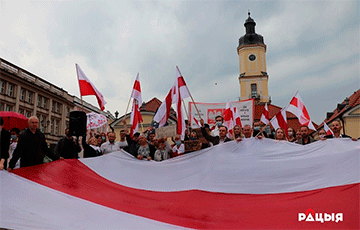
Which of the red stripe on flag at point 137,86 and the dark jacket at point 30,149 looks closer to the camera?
the dark jacket at point 30,149

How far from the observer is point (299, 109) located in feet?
28.7

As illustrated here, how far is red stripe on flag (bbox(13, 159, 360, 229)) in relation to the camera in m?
4.12

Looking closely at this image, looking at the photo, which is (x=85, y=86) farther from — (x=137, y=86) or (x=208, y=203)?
(x=208, y=203)

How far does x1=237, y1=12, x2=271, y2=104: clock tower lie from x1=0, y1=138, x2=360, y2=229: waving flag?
52.0 m

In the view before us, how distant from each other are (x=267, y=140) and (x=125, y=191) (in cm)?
292

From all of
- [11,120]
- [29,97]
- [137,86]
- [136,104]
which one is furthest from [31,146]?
[29,97]

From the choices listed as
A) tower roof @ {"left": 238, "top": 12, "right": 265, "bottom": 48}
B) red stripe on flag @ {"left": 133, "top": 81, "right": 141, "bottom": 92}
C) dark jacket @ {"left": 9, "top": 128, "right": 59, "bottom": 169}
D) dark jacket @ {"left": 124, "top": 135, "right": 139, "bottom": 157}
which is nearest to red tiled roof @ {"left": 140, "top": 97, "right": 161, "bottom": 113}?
tower roof @ {"left": 238, "top": 12, "right": 265, "bottom": 48}

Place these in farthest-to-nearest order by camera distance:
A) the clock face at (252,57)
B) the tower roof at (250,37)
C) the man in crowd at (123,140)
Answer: the tower roof at (250,37), the clock face at (252,57), the man in crowd at (123,140)

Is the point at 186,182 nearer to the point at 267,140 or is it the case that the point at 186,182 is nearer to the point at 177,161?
the point at 177,161

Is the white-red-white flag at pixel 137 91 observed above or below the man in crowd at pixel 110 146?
above

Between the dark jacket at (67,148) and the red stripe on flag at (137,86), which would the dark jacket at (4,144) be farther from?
the red stripe on flag at (137,86)

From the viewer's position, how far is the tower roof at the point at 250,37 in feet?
195

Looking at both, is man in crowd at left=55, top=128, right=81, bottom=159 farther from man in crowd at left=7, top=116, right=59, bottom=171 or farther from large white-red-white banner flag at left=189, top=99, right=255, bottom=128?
large white-red-white banner flag at left=189, top=99, right=255, bottom=128

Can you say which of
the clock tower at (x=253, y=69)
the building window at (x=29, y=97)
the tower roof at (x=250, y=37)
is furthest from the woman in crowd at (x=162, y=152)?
the tower roof at (x=250, y=37)
